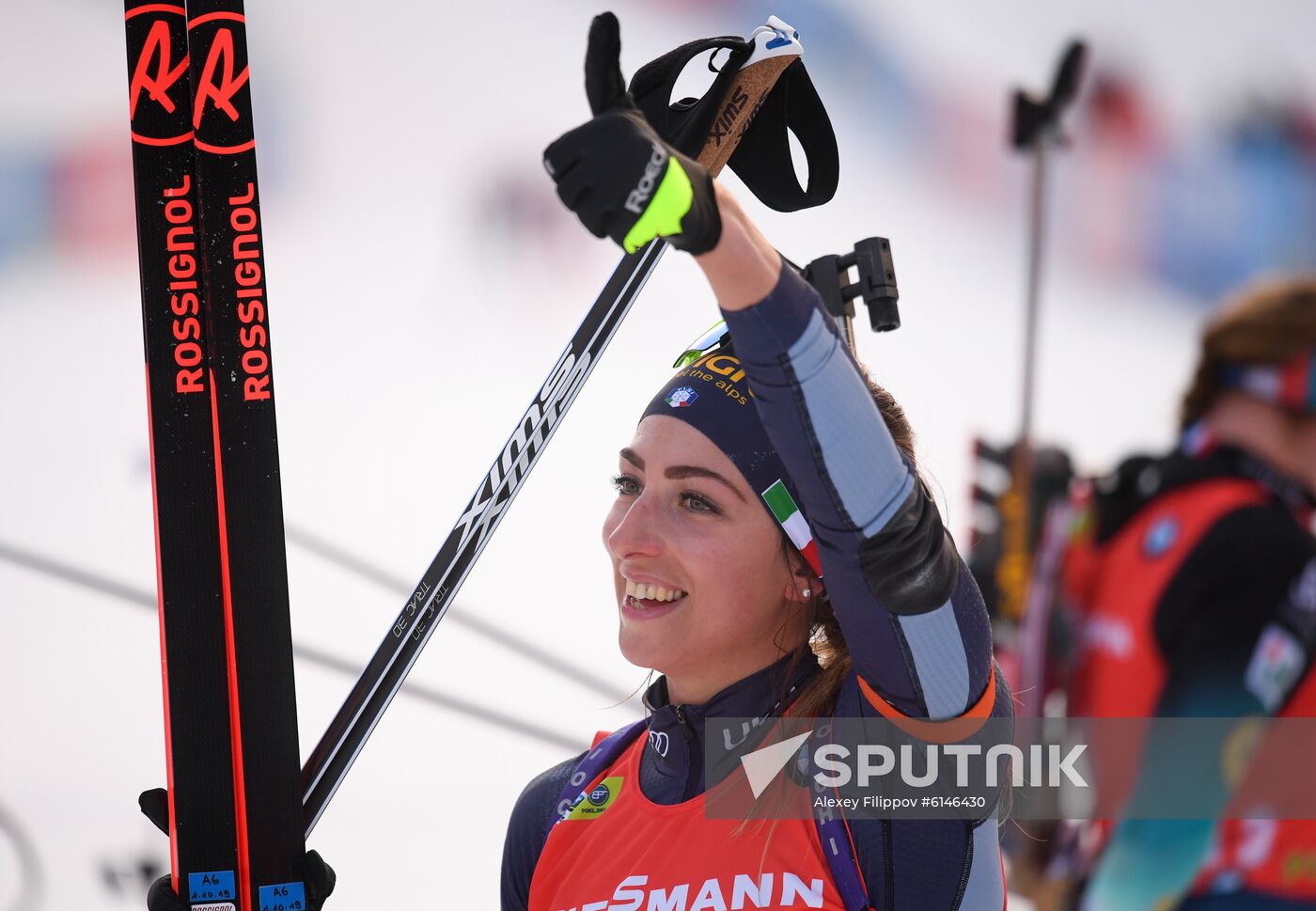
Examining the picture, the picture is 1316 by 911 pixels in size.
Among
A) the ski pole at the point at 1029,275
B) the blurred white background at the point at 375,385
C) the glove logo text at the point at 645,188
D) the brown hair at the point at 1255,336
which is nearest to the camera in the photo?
the glove logo text at the point at 645,188

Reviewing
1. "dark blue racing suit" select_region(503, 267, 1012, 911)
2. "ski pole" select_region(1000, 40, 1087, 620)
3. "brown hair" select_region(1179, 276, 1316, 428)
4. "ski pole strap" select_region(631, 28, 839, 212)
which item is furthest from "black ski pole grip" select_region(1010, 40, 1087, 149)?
"dark blue racing suit" select_region(503, 267, 1012, 911)

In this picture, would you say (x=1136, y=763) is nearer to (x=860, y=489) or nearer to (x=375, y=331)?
(x=860, y=489)

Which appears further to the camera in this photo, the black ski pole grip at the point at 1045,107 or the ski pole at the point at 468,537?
the black ski pole grip at the point at 1045,107

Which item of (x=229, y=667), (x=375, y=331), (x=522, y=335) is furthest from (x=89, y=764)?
(x=229, y=667)

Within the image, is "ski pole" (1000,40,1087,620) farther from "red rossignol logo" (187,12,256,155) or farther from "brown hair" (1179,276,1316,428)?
"red rossignol logo" (187,12,256,155)

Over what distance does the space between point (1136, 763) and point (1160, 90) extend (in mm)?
3414

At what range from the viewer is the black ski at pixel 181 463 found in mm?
1351

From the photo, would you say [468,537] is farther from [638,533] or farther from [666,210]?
[666,210]

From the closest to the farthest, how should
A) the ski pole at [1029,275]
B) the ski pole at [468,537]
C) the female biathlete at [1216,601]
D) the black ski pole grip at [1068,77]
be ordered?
the ski pole at [468,537]
the female biathlete at [1216,601]
the ski pole at [1029,275]
the black ski pole grip at [1068,77]

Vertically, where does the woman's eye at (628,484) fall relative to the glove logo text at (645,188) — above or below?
above

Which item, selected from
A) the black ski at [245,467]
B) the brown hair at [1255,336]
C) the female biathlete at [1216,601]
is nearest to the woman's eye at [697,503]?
the black ski at [245,467]

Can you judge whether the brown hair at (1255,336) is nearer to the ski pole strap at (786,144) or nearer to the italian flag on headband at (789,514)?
the ski pole strap at (786,144)

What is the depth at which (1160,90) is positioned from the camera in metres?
4.99

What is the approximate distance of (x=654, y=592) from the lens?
4.45 feet
